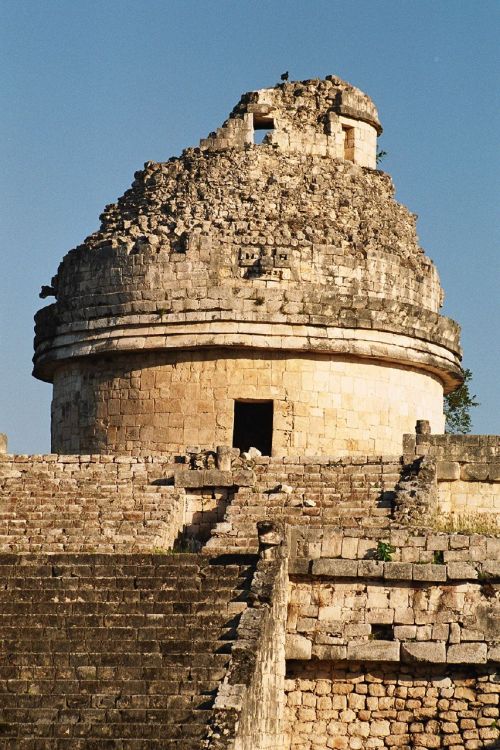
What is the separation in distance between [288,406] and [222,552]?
6.22 m

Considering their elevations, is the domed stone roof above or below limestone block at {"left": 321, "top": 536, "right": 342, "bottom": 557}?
above

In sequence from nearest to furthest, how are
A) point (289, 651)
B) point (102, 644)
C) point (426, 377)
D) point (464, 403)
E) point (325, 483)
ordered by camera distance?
point (102, 644) → point (289, 651) → point (325, 483) → point (426, 377) → point (464, 403)

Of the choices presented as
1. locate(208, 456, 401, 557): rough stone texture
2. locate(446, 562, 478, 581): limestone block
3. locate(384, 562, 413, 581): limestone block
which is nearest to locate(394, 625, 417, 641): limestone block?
locate(384, 562, 413, 581): limestone block

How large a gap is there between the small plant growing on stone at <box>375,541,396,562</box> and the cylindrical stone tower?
657 centimetres

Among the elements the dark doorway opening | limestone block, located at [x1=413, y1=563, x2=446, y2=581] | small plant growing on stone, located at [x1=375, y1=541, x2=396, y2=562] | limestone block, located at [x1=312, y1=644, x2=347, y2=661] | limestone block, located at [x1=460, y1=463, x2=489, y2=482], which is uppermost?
the dark doorway opening

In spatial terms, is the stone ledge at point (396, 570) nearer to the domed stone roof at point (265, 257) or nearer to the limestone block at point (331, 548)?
the limestone block at point (331, 548)

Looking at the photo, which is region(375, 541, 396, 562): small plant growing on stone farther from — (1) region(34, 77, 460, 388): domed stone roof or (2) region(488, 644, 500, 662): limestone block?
(1) region(34, 77, 460, 388): domed stone roof

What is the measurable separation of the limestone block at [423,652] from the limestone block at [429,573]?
812 millimetres

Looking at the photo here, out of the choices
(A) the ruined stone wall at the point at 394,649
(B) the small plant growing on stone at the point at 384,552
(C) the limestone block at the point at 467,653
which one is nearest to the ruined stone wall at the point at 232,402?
(B) the small plant growing on stone at the point at 384,552

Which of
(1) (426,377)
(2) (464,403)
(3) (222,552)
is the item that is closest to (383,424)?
(1) (426,377)

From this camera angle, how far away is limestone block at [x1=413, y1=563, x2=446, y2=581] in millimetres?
20078

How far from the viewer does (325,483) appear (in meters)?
23.6

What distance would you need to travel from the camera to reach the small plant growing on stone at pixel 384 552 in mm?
20359

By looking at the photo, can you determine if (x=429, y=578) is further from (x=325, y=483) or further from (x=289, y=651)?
(x=325, y=483)
